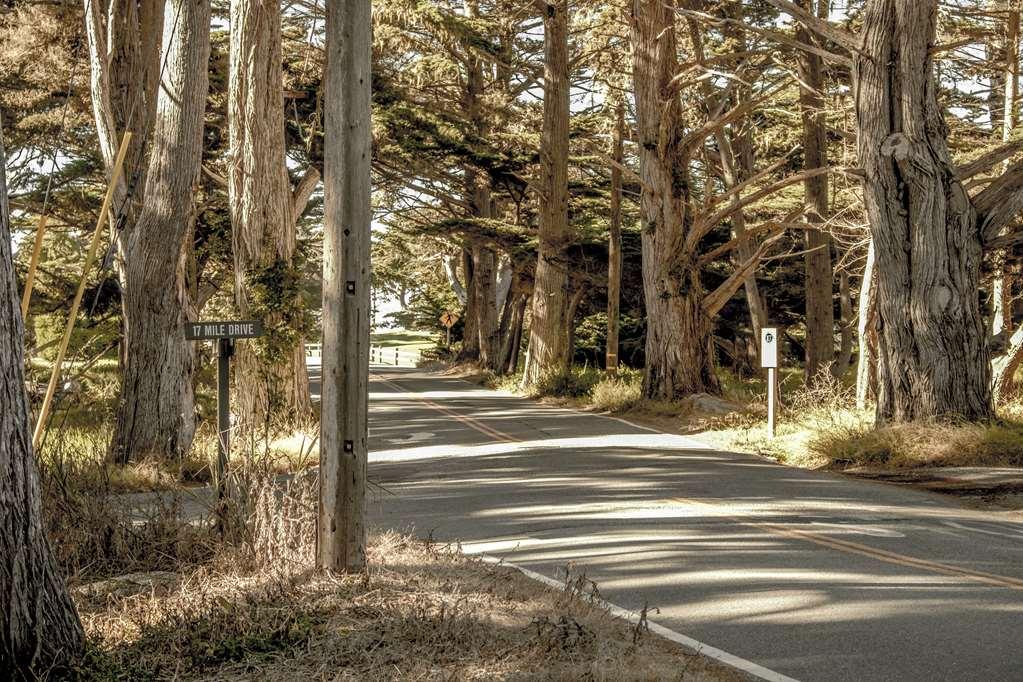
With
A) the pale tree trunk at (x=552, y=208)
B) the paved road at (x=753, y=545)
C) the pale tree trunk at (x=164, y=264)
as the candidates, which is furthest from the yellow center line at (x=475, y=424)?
the pale tree trunk at (x=164, y=264)

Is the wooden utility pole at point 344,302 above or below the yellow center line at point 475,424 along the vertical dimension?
above

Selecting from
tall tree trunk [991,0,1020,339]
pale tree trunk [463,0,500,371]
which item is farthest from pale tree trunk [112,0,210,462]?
pale tree trunk [463,0,500,371]

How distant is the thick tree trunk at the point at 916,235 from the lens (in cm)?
1678

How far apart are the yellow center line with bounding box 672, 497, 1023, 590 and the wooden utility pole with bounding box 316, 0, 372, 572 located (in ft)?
14.6

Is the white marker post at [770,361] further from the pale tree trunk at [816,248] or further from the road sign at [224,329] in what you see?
the road sign at [224,329]

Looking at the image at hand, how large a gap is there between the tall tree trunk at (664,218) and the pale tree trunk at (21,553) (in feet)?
69.8

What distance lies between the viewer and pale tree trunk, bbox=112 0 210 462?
16.3m

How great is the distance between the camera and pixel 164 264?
16.5m

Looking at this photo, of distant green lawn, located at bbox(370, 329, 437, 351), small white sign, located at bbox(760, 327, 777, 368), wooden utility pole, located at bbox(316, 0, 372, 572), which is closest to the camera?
wooden utility pole, located at bbox(316, 0, 372, 572)

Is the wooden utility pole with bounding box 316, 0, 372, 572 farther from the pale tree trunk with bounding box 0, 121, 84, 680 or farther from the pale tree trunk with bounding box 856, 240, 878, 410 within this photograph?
the pale tree trunk with bounding box 856, 240, 878, 410

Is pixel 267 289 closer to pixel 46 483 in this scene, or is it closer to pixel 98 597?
pixel 46 483

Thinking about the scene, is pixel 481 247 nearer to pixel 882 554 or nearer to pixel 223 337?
pixel 882 554

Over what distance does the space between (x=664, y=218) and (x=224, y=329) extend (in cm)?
1869

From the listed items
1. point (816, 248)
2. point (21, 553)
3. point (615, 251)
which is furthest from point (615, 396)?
point (21, 553)
